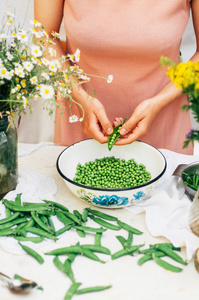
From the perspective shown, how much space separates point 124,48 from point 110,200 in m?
0.74

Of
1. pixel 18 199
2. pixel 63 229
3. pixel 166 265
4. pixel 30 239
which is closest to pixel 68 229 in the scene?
pixel 63 229

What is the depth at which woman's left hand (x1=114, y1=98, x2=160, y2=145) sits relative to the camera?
1427 mm

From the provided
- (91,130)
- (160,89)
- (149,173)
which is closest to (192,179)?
(149,173)

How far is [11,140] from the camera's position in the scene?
1250 mm

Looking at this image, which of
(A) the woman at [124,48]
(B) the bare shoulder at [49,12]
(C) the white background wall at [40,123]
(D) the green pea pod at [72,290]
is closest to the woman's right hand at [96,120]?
(A) the woman at [124,48]

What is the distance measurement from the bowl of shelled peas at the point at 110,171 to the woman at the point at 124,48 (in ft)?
0.27

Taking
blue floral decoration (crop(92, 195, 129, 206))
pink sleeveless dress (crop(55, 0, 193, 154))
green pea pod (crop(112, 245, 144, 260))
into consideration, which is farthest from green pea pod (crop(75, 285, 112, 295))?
pink sleeveless dress (crop(55, 0, 193, 154))

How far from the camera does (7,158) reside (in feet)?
4.09

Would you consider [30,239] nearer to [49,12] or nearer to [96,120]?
[96,120]

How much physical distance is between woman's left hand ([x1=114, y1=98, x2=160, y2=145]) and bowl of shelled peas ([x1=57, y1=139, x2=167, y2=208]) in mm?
77

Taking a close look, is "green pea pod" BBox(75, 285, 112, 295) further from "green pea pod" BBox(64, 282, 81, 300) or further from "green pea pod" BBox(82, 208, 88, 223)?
"green pea pod" BBox(82, 208, 88, 223)

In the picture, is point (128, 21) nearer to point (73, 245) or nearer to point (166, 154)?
point (166, 154)

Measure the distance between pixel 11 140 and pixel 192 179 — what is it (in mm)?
691

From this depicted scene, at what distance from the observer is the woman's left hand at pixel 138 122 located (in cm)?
143
